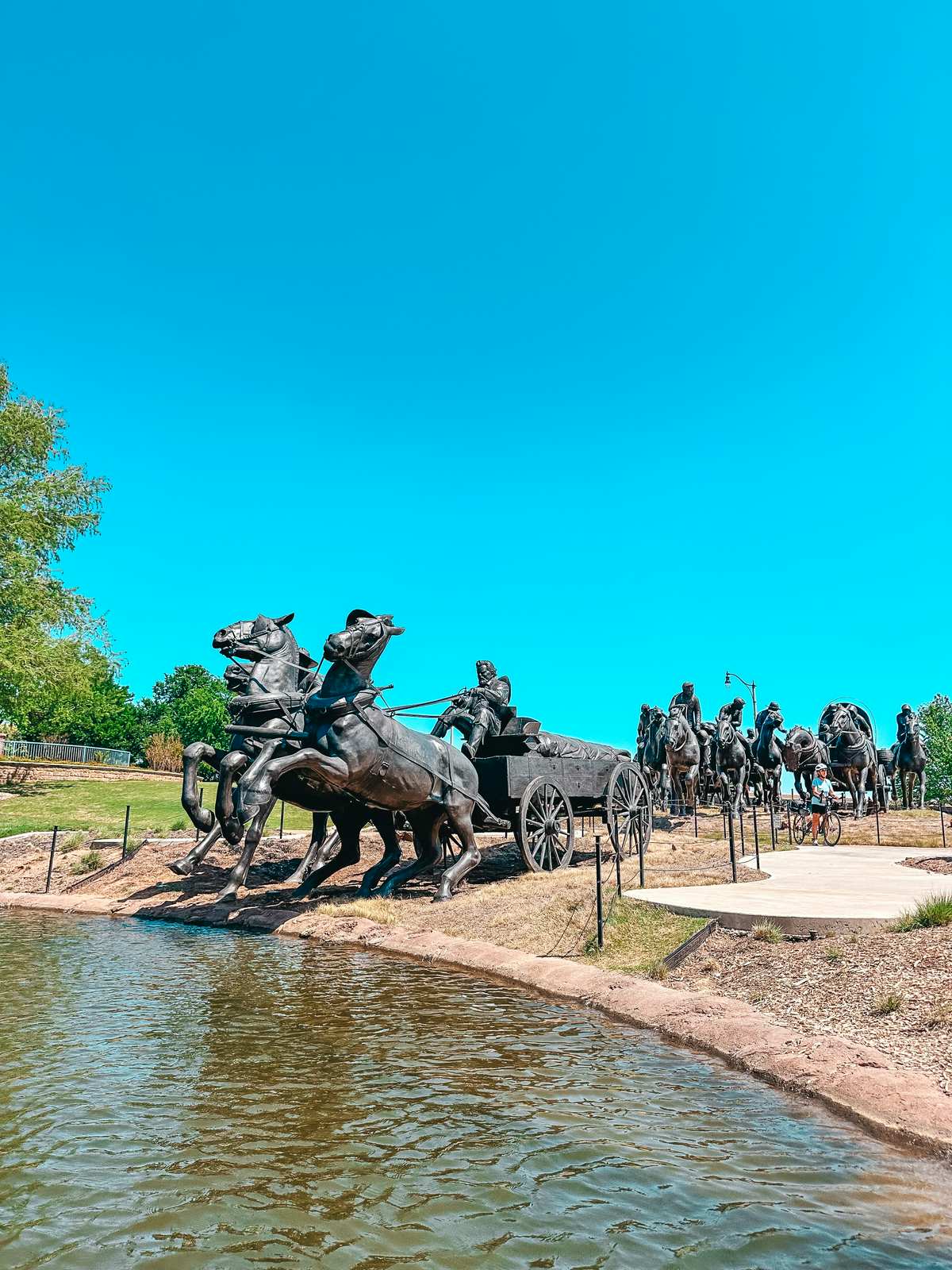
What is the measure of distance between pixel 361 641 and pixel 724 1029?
6.86m

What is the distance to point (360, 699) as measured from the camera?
11523 mm

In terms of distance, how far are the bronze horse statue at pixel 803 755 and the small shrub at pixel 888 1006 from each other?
20.7 m

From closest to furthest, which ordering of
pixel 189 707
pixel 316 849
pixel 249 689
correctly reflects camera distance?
1. pixel 249 689
2. pixel 316 849
3. pixel 189 707

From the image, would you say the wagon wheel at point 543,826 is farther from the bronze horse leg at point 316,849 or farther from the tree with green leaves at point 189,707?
Answer: the tree with green leaves at point 189,707

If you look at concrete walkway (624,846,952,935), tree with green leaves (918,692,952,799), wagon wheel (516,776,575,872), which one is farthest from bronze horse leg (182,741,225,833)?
tree with green leaves (918,692,952,799)

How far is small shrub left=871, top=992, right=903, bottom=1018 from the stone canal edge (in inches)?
26.5

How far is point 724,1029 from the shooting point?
5996 mm

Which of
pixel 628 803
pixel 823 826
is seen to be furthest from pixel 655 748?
pixel 628 803

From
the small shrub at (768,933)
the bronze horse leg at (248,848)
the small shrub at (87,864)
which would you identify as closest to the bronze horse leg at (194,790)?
the bronze horse leg at (248,848)

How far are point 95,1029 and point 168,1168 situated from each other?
8.67 feet

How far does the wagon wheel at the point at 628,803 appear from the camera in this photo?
15391mm

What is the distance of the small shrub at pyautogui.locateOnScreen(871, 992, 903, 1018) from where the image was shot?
6055 millimetres

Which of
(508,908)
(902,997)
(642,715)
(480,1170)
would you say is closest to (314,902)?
(508,908)

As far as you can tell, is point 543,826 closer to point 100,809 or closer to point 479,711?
point 479,711
